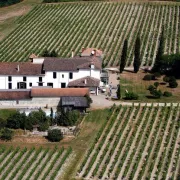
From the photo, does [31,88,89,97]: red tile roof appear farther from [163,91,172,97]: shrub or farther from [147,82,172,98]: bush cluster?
[163,91,172,97]: shrub

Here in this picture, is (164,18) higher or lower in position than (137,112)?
higher

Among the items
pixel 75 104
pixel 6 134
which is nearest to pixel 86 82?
pixel 75 104

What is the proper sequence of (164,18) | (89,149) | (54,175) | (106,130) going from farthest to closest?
(164,18), (106,130), (89,149), (54,175)

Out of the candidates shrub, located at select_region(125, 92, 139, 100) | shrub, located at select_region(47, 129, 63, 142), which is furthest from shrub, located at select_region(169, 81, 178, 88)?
shrub, located at select_region(47, 129, 63, 142)

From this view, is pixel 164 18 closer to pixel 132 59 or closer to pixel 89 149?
pixel 132 59

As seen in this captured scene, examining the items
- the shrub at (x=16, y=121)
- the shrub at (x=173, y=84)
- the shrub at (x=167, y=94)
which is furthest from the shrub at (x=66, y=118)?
the shrub at (x=173, y=84)


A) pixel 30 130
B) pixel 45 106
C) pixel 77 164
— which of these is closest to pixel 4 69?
pixel 45 106
